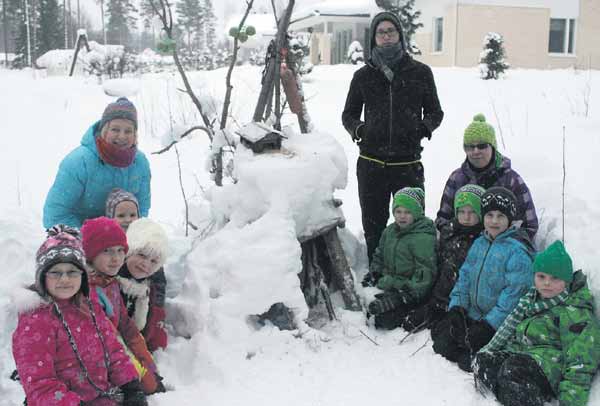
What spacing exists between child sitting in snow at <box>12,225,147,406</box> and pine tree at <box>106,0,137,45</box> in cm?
5602

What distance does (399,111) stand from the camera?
407 centimetres

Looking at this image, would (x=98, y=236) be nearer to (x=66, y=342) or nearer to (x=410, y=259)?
(x=66, y=342)

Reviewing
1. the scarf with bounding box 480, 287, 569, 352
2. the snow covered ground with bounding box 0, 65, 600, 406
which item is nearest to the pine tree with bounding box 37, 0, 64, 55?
the snow covered ground with bounding box 0, 65, 600, 406

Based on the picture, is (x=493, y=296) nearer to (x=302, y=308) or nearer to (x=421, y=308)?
(x=421, y=308)

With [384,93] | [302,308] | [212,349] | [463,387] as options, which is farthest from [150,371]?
[384,93]

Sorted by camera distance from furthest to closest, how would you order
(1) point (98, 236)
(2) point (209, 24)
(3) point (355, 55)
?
(2) point (209, 24) < (3) point (355, 55) < (1) point (98, 236)

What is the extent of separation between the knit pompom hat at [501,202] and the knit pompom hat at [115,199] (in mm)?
2137

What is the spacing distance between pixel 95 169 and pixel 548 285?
8.84ft

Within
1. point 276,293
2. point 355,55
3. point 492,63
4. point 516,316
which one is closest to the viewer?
point 516,316

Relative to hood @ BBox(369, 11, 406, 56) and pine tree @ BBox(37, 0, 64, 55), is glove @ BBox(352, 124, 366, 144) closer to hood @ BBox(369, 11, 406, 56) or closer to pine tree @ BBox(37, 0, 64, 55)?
hood @ BBox(369, 11, 406, 56)

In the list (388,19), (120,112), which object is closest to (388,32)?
(388,19)

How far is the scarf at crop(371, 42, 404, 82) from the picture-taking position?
13.3ft

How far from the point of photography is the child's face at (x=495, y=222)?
343cm

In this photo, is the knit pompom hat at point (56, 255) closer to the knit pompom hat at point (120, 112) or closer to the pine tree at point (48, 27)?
the knit pompom hat at point (120, 112)
